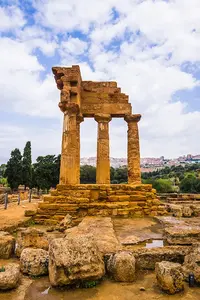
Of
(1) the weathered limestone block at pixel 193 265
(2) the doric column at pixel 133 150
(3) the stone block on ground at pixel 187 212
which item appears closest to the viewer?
(1) the weathered limestone block at pixel 193 265

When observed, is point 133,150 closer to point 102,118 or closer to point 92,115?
point 102,118

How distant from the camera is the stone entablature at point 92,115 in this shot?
14336mm

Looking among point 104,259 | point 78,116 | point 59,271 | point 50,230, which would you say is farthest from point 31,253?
point 78,116

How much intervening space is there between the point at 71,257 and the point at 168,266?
1.45 m

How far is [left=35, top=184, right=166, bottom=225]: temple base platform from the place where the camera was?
11.0 metres

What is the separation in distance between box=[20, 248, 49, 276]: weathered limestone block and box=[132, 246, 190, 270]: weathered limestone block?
1605mm

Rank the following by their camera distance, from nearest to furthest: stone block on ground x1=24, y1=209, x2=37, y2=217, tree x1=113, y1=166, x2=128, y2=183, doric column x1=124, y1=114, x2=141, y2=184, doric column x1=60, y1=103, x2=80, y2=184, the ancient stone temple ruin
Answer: stone block on ground x1=24, y1=209, x2=37, y2=217 → the ancient stone temple ruin → doric column x1=60, y1=103, x2=80, y2=184 → doric column x1=124, y1=114, x2=141, y2=184 → tree x1=113, y1=166, x2=128, y2=183

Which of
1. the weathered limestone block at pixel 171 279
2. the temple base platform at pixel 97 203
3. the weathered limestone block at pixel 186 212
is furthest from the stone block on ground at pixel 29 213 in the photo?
the weathered limestone block at pixel 171 279

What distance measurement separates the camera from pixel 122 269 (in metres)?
3.87

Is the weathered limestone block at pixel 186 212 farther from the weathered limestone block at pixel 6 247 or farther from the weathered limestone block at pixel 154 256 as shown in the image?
the weathered limestone block at pixel 6 247

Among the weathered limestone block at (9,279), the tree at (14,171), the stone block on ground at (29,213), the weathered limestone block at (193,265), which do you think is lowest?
the weathered limestone block at (9,279)

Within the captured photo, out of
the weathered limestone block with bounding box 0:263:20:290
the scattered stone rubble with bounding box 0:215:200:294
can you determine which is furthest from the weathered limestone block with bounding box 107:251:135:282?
the weathered limestone block with bounding box 0:263:20:290

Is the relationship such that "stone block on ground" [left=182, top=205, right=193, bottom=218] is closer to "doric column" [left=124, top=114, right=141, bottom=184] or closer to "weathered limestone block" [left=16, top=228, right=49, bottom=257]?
"doric column" [left=124, top=114, right=141, bottom=184]

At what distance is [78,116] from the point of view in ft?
52.9
